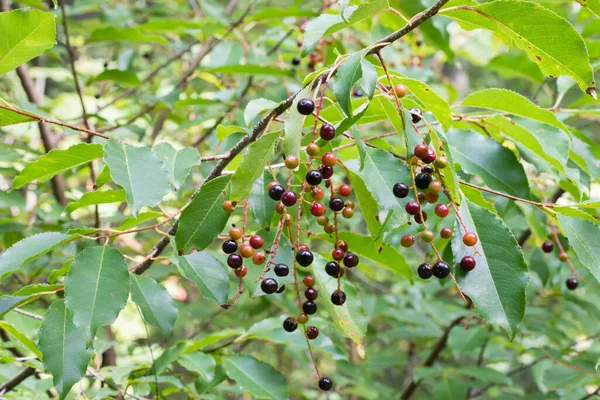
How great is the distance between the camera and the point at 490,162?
1.21m

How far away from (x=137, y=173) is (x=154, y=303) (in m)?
0.35

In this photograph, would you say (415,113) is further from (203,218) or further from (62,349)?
(62,349)

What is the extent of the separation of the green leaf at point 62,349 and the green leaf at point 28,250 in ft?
0.35

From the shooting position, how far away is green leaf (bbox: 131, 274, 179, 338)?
1.12 meters

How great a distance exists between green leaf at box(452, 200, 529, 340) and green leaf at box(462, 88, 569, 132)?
28cm

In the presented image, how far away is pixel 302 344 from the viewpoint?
1.51 meters

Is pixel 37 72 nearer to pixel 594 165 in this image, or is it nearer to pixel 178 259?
pixel 178 259

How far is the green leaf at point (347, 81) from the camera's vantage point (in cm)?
83

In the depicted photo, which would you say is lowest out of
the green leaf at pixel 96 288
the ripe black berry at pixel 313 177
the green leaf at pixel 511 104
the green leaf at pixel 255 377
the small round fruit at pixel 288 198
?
the green leaf at pixel 255 377

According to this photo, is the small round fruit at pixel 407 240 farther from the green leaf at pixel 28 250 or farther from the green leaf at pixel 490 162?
the green leaf at pixel 28 250

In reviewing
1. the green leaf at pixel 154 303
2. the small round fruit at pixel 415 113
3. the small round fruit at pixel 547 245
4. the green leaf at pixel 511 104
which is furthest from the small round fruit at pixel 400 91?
the small round fruit at pixel 547 245

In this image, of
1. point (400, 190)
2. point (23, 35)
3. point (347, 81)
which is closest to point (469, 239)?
point (400, 190)

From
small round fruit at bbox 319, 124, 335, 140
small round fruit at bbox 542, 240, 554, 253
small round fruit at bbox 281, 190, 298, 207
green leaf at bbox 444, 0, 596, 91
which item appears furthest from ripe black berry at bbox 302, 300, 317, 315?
small round fruit at bbox 542, 240, 554, 253

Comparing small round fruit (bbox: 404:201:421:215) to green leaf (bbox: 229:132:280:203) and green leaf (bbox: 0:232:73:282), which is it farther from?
green leaf (bbox: 0:232:73:282)
